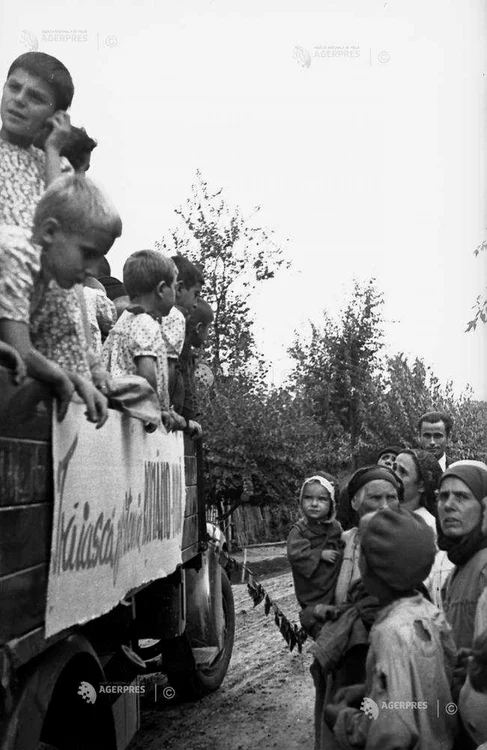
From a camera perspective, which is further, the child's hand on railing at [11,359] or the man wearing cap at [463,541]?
the man wearing cap at [463,541]

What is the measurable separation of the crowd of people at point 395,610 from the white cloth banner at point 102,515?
27.8 inches

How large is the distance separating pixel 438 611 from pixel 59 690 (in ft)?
3.41

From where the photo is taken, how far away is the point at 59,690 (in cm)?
252

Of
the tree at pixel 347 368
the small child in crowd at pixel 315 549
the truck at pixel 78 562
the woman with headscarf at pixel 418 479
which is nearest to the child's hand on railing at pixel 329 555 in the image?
the small child in crowd at pixel 315 549

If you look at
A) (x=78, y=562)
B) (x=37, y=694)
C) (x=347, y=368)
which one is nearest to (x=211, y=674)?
(x=78, y=562)

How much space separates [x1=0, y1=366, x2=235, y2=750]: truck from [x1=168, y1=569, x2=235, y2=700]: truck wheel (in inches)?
55.7

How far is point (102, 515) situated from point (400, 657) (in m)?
0.86

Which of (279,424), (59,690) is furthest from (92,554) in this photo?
(279,424)

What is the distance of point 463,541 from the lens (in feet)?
10.5

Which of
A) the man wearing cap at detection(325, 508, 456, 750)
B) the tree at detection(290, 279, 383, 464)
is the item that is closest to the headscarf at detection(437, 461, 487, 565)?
the man wearing cap at detection(325, 508, 456, 750)

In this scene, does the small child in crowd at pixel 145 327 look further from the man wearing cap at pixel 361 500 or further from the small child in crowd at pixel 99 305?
the man wearing cap at pixel 361 500

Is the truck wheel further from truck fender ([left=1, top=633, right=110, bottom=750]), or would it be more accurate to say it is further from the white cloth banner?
truck fender ([left=1, top=633, right=110, bottom=750])

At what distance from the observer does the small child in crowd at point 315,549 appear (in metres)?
4.18

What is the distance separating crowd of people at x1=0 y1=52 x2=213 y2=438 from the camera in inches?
89.0
